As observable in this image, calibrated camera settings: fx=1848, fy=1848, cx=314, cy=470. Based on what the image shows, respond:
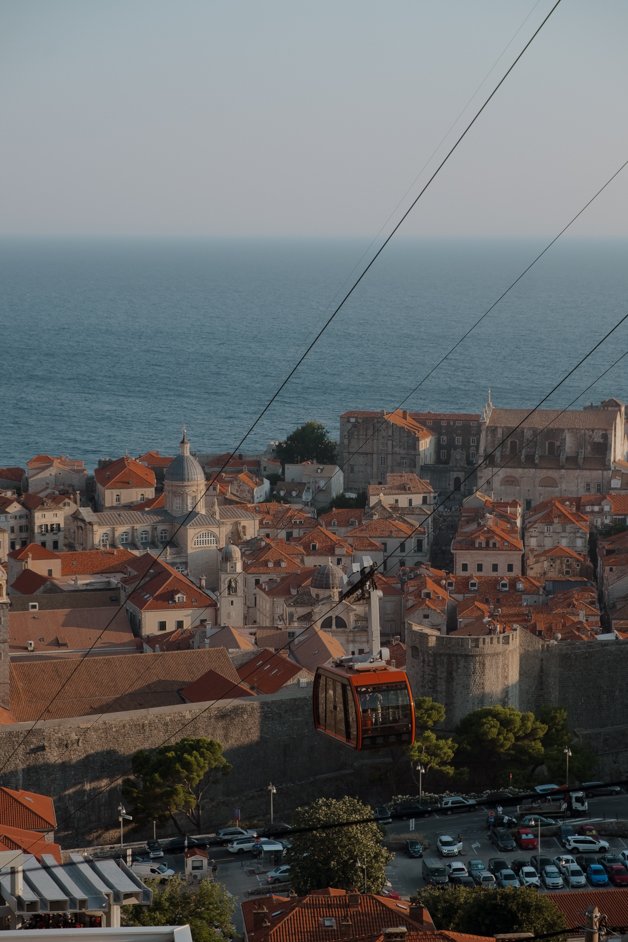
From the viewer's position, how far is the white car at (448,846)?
74.3 ft

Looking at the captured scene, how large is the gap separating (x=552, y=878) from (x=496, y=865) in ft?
2.98

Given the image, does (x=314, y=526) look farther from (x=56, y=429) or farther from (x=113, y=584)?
(x=56, y=429)

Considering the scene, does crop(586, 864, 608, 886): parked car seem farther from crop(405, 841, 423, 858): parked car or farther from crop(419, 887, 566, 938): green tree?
crop(419, 887, 566, 938): green tree

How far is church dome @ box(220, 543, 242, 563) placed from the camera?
36.4 metres

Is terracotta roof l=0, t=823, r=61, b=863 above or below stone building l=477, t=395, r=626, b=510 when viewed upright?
below

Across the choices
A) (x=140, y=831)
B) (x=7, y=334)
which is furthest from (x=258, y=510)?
(x=7, y=334)

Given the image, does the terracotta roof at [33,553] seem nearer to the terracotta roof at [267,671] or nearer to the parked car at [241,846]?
the terracotta roof at [267,671]

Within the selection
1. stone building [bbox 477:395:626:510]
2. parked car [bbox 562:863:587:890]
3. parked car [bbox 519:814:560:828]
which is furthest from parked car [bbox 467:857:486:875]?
stone building [bbox 477:395:626:510]

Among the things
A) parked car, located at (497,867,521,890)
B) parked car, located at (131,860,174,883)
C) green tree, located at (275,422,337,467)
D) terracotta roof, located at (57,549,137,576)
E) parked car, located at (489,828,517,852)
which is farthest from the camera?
green tree, located at (275,422,337,467)

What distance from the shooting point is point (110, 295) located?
15975cm

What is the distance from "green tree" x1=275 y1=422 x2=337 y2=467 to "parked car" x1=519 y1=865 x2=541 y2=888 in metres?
32.3

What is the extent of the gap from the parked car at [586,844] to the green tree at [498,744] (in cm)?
299

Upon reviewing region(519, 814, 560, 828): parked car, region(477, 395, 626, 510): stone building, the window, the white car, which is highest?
region(477, 395, 626, 510): stone building

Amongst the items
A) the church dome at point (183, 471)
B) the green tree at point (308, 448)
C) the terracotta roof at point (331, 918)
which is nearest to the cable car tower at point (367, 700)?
the terracotta roof at point (331, 918)
